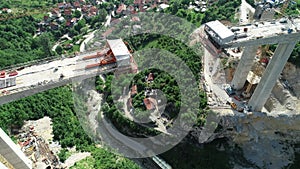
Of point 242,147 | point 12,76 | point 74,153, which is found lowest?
point 242,147

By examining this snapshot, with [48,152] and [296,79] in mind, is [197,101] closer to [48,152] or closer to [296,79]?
[296,79]

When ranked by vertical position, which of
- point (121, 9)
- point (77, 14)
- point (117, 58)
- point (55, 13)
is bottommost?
point (77, 14)

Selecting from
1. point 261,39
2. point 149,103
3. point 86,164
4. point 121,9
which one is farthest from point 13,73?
point 121,9

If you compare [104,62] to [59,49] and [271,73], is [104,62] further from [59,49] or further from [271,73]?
[59,49]

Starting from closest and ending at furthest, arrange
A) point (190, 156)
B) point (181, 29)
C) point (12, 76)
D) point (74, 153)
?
point (12, 76), point (74, 153), point (190, 156), point (181, 29)

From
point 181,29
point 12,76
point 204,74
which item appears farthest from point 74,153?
point 181,29
